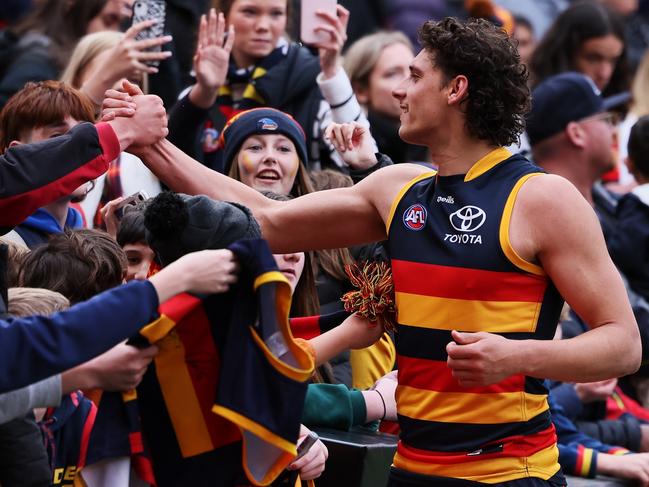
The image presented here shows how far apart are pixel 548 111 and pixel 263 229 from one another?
3.91 meters

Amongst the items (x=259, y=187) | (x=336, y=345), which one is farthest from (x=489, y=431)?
(x=259, y=187)

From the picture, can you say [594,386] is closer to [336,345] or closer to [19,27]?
[336,345]

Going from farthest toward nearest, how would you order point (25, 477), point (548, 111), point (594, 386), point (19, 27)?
point (19, 27), point (548, 111), point (594, 386), point (25, 477)

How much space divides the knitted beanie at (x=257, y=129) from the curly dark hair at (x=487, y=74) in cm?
171

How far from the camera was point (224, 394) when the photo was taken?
3355 millimetres

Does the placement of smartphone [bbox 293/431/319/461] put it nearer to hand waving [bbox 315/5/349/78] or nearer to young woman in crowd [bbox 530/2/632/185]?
hand waving [bbox 315/5/349/78]

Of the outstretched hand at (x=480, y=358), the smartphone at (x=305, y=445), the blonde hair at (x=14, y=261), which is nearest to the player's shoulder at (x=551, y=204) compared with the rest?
the outstretched hand at (x=480, y=358)

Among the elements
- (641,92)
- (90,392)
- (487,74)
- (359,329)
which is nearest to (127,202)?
(90,392)

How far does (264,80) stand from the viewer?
655 cm

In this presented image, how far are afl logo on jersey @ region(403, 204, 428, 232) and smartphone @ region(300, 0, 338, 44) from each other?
8.20 ft

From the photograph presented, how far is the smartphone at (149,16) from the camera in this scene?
612 centimetres

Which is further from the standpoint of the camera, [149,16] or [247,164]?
[149,16]

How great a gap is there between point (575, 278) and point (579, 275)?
0.01 m

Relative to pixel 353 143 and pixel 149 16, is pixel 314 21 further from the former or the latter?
pixel 353 143
